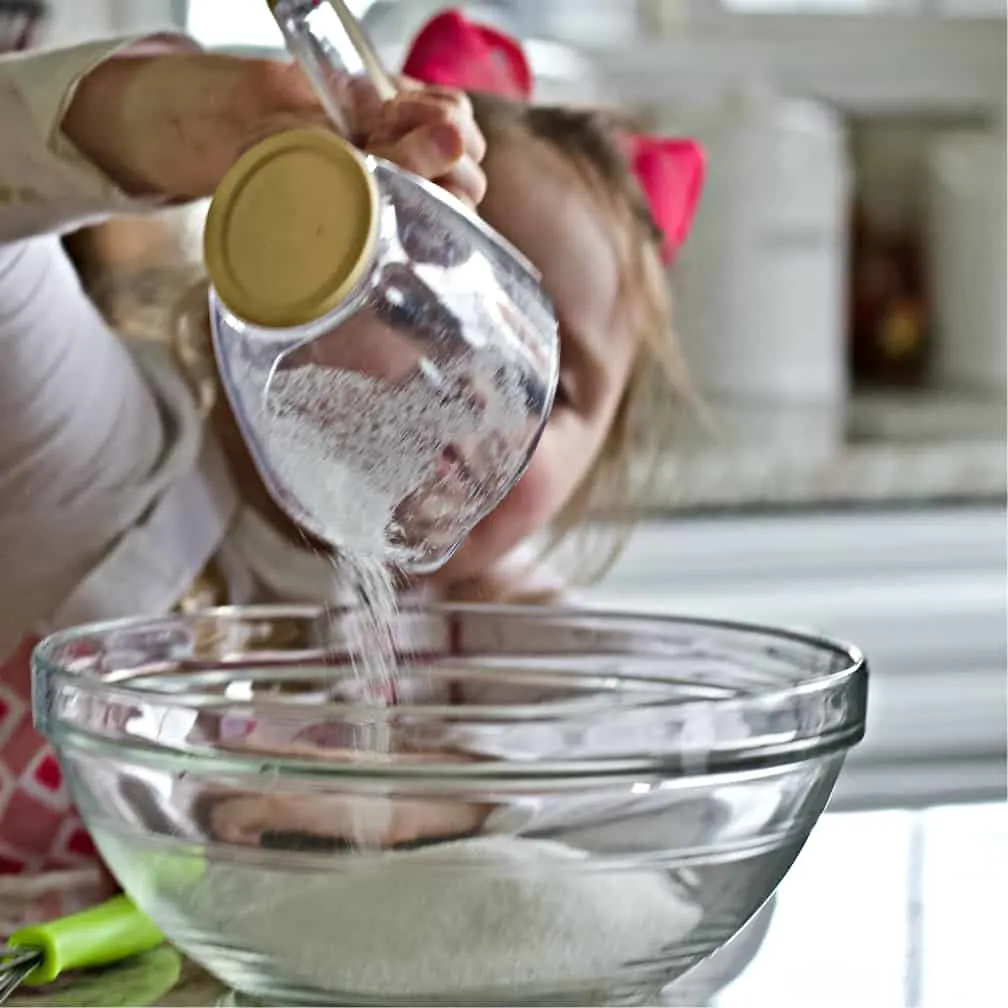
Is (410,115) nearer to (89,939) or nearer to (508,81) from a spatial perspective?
(89,939)

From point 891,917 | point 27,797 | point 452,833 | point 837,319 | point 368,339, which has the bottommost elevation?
point 837,319

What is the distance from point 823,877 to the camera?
0.58 meters

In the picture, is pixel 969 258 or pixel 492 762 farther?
pixel 969 258

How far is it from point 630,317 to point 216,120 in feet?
1.42

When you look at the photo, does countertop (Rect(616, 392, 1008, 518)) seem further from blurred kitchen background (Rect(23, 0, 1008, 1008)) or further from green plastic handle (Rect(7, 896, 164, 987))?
green plastic handle (Rect(7, 896, 164, 987))

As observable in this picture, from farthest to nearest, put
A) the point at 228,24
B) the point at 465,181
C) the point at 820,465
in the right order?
the point at 228,24, the point at 820,465, the point at 465,181

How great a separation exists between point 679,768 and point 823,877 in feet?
0.66

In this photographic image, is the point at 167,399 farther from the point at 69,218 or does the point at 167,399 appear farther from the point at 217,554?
the point at 69,218

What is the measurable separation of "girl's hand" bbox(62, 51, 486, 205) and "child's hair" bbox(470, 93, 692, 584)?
315 mm

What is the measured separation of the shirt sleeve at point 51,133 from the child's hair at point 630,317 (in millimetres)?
299

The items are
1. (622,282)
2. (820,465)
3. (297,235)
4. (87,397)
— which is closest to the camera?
(297,235)

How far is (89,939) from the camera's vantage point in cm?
46

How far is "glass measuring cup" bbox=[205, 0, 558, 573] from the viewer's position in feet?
1.26

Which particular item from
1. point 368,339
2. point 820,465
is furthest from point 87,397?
point 820,465
